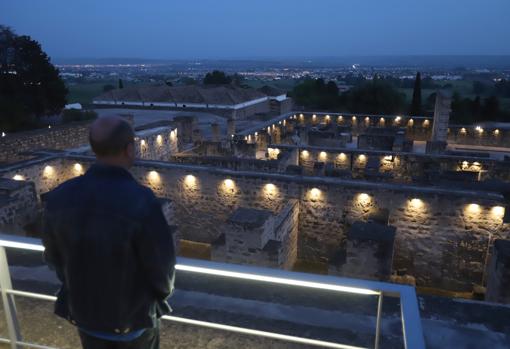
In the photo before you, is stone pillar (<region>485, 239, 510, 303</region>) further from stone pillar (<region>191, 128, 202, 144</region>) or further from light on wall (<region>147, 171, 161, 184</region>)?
stone pillar (<region>191, 128, 202, 144</region>)

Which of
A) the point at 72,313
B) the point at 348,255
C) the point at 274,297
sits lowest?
the point at 348,255

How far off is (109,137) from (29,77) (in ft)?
96.5

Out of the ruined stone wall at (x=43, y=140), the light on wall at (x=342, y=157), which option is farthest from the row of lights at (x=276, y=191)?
the light on wall at (x=342, y=157)

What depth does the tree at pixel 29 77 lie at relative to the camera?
1029 inches

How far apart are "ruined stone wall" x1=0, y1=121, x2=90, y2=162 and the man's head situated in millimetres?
18197

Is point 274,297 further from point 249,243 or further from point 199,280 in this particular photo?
point 249,243

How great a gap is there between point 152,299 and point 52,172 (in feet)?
49.5

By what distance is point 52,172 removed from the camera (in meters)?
15.4

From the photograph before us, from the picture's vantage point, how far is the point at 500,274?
30.0ft

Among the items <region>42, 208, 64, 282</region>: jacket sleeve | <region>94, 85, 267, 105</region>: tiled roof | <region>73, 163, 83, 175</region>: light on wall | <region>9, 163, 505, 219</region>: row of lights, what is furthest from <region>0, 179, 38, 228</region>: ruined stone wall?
<region>94, 85, 267, 105</region>: tiled roof

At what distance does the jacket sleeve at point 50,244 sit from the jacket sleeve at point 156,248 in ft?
1.52

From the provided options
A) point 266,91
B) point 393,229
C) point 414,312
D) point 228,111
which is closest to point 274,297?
point 414,312

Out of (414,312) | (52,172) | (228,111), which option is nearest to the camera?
(414,312)

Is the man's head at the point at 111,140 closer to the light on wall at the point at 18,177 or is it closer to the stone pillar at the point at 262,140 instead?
the light on wall at the point at 18,177
